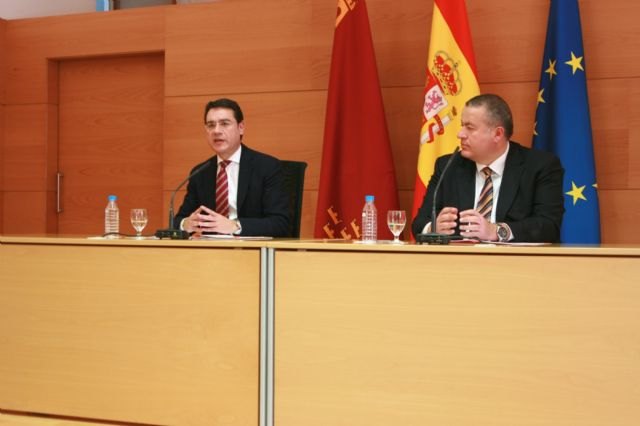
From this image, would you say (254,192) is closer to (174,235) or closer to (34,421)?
(174,235)

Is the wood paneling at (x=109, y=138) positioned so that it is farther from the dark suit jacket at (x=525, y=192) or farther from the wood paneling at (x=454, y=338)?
the wood paneling at (x=454, y=338)

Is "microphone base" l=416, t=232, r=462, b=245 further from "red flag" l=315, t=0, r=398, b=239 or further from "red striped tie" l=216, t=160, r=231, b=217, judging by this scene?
"red flag" l=315, t=0, r=398, b=239

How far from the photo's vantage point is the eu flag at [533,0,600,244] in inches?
148

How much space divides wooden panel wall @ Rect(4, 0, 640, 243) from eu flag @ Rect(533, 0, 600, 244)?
216 mm

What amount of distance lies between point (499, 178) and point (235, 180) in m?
1.24

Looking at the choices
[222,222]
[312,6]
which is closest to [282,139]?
[312,6]

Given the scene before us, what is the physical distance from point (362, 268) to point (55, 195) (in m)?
3.67

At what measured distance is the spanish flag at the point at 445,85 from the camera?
391 centimetres

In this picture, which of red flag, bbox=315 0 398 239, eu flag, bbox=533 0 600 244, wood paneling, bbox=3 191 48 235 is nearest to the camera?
eu flag, bbox=533 0 600 244

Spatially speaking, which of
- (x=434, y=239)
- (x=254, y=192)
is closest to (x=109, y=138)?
(x=254, y=192)

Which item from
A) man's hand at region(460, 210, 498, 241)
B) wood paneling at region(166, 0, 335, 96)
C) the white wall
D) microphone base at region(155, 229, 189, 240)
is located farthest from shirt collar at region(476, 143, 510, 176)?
the white wall

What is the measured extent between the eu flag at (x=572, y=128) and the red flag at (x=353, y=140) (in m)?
0.87

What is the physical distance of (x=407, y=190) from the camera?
4297mm

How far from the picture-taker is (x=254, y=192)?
3.43 m
